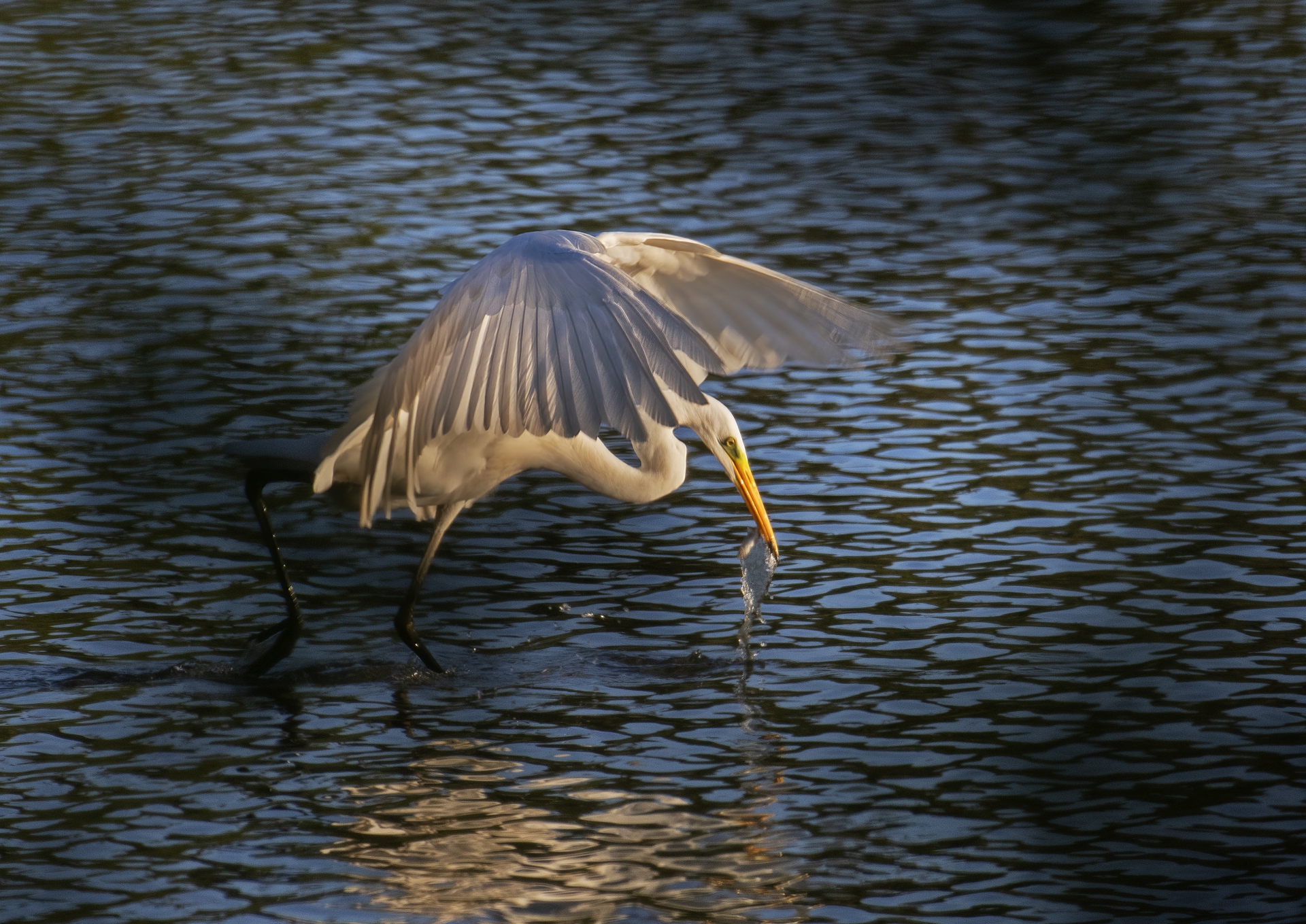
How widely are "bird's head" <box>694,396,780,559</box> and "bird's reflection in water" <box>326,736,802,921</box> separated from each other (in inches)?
42.5

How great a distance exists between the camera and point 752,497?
5266mm

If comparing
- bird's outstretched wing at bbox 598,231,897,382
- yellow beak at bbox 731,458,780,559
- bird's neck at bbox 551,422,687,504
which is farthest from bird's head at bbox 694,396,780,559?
bird's outstretched wing at bbox 598,231,897,382

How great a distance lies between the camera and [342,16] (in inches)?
315

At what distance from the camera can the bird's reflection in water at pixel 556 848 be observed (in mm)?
3408

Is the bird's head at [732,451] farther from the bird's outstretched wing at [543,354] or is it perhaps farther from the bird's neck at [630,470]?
the bird's outstretched wing at [543,354]

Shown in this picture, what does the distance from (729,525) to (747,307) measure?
1.81m

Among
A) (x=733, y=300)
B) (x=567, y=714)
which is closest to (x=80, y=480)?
(x=567, y=714)

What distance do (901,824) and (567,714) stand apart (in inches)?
47.9

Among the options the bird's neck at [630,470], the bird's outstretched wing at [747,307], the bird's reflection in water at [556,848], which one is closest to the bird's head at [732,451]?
the bird's neck at [630,470]

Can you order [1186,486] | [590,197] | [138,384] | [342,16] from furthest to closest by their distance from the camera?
[590,197], [342,16], [1186,486], [138,384]

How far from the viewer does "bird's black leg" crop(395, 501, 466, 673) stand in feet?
17.0

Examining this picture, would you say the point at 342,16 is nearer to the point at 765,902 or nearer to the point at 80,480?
the point at 80,480

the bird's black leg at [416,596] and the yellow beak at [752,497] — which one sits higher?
the yellow beak at [752,497]

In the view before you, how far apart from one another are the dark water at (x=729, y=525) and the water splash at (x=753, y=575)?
3.7 inches
